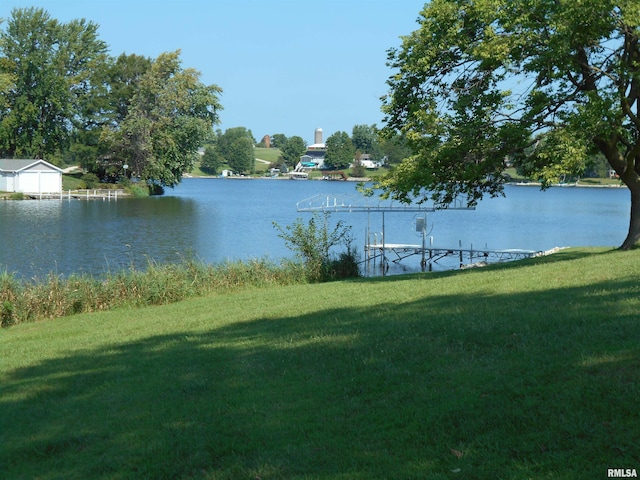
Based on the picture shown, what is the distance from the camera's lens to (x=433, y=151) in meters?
19.6

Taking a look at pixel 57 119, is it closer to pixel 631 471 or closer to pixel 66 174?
pixel 66 174

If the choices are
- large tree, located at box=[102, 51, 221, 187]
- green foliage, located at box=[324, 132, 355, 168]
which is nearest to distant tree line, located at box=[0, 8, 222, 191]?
large tree, located at box=[102, 51, 221, 187]

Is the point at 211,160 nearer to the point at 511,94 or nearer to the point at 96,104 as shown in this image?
the point at 96,104

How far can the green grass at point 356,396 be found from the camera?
18.0 feet

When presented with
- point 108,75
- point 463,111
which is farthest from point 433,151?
point 108,75

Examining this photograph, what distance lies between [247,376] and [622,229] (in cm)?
5049

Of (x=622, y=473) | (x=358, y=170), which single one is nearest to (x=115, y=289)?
(x=622, y=473)

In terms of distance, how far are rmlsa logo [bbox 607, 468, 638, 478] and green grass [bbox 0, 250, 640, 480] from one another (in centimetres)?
5

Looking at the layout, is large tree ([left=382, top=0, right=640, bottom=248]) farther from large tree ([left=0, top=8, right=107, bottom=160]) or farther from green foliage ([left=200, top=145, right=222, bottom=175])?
green foliage ([left=200, top=145, right=222, bottom=175])

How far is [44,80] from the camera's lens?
84.2 meters

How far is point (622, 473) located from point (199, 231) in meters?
44.2

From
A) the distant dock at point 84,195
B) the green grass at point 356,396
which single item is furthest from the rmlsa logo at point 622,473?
Answer: the distant dock at point 84,195

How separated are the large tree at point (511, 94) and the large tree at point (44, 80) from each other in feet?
232

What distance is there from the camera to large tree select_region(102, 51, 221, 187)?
81.9 metres
